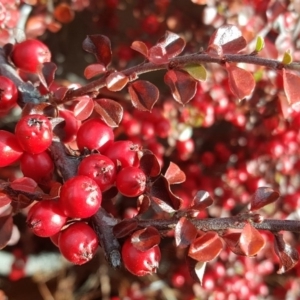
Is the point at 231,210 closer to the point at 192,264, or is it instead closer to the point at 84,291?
the point at 84,291

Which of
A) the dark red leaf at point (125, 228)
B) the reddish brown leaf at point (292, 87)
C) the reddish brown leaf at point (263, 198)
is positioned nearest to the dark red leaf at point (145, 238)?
the dark red leaf at point (125, 228)

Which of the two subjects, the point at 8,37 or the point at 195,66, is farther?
the point at 8,37

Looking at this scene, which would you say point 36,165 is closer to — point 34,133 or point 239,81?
point 34,133

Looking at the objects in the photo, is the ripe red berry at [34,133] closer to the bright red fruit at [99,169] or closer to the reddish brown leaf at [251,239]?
the bright red fruit at [99,169]

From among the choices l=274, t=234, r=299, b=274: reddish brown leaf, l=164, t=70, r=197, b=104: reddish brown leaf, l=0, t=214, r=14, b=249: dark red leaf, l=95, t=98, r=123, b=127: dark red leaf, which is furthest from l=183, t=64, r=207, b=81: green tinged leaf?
l=0, t=214, r=14, b=249: dark red leaf

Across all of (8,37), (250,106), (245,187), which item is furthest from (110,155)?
(245,187)

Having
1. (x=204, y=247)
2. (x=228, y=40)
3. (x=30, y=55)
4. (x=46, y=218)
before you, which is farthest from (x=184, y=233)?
(x=30, y=55)

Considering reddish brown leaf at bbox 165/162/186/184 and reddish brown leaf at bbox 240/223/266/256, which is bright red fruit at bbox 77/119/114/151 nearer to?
reddish brown leaf at bbox 165/162/186/184
